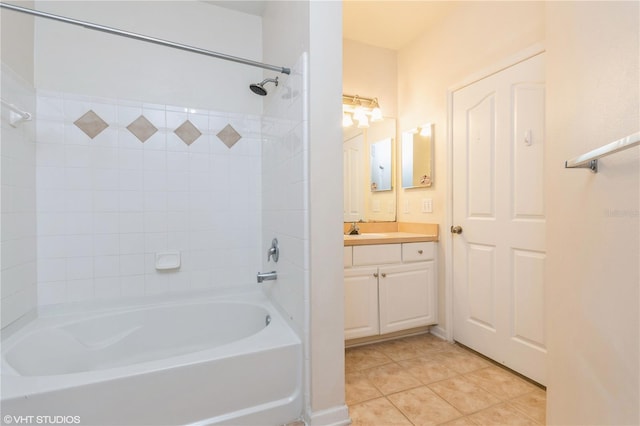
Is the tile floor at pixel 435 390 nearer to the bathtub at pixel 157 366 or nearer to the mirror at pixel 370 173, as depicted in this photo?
the bathtub at pixel 157 366

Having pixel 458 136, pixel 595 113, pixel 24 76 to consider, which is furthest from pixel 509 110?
pixel 24 76

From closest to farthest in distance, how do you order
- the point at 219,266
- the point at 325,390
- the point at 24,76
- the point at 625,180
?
1. the point at 625,180
2. the point at 325,390
3. the point at 24,76
4. the point at 219,266

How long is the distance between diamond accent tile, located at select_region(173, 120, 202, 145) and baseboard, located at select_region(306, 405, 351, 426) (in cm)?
179

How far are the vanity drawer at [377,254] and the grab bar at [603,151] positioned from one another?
49.5 inches

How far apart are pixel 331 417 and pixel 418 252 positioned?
1.33 metres

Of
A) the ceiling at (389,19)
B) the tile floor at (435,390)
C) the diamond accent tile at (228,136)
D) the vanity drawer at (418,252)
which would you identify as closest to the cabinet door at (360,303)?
the tile floor at (435,390)

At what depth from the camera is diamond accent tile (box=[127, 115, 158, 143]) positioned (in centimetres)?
183

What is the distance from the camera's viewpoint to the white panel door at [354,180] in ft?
8.40

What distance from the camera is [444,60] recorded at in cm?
226

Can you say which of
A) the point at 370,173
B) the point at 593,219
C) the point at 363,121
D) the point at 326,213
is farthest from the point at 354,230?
the point at 593,219

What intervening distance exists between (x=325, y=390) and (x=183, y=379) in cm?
63

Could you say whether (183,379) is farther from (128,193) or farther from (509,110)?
(509,110)

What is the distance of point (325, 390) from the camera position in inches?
53.4

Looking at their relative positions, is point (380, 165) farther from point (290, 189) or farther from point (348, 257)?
point (290, 189)
